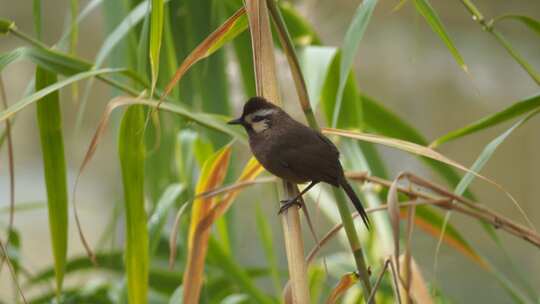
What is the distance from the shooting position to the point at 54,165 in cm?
124

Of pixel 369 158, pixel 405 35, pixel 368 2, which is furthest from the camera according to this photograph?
pixel 405 35

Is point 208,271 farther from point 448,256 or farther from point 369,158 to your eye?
point 448,256

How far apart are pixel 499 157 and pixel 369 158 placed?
126 inches

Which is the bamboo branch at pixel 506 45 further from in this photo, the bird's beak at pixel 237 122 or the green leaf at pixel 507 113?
the bird's beak at pixel 237 122

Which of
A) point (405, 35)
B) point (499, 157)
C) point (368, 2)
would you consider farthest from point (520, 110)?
point (405, 35)

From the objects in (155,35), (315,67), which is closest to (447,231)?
(315,67)

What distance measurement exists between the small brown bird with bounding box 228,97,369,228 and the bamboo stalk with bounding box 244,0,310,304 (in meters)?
0.15

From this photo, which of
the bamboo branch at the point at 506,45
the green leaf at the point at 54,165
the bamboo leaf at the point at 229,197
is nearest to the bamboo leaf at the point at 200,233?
the bamboo leaf at the point at 229,197

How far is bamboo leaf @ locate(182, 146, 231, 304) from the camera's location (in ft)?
4.08

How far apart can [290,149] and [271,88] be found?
10.8 inches

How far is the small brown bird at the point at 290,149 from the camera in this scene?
1277mm

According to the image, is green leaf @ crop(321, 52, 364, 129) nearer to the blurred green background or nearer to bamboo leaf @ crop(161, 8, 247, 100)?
bamboo leaf @ crop(161, 8, 247, 100)

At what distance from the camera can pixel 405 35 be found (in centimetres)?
520

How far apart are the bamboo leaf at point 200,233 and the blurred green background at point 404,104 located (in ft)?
10.3
